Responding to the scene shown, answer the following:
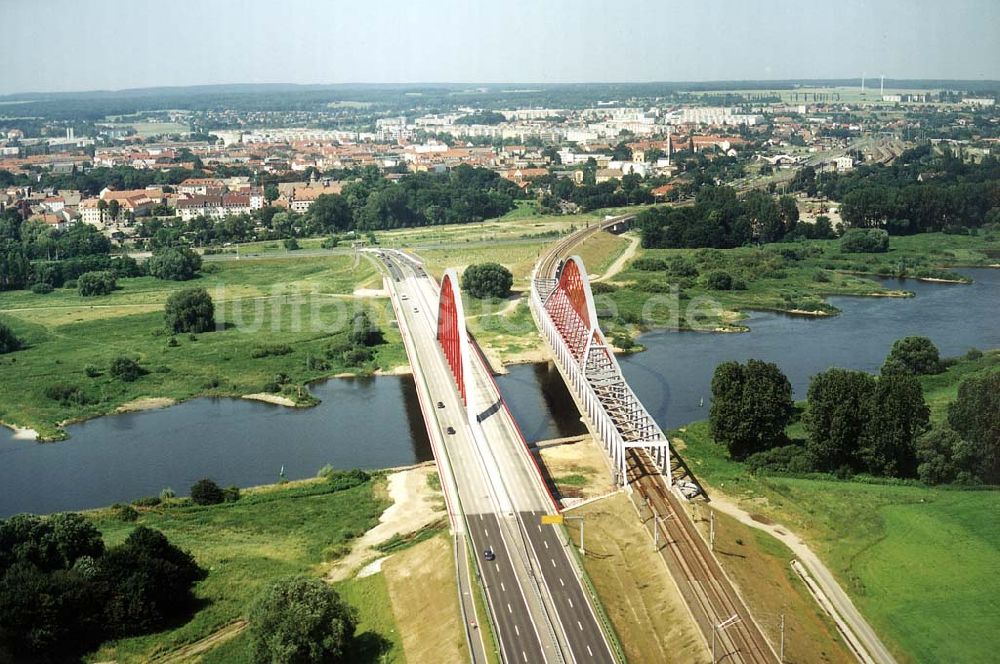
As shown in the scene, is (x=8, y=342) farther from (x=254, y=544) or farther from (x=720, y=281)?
(x=720, y=281)

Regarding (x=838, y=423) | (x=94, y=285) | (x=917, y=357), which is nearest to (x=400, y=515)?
(x=838, y=423)

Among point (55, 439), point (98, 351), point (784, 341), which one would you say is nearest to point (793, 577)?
point (784, 341)

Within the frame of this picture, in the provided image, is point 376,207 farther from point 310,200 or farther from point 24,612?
point 24,612

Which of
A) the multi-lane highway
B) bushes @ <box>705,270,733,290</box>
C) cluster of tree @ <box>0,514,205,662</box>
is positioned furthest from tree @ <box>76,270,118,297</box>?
bushes @ <box>705,270,733,290</box>

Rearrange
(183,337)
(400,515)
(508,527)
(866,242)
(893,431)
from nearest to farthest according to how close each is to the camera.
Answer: (508,527), (400,515), (893,431), (183,337), (866,242)

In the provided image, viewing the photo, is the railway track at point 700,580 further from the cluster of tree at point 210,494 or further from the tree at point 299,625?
the cluster of tree at point 210,494

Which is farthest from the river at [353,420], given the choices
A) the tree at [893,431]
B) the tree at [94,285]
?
the tree at [94,285]
